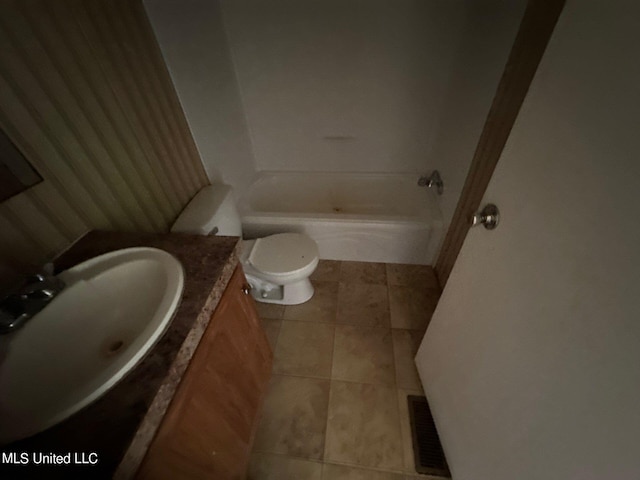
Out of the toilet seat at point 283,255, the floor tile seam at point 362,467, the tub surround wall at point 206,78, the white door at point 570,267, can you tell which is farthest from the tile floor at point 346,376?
the tub surround wall at point 206,78

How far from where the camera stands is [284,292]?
1603mm

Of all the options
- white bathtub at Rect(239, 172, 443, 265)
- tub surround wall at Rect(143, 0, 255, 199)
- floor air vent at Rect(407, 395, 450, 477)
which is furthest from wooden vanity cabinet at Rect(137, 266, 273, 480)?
tub surround wall at Rect(143, 0, 255, 199)

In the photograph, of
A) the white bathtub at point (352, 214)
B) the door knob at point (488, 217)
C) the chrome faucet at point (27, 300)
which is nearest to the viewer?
the chrome faucet at point (27, 300)

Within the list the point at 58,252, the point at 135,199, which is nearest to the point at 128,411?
the point at 58,252

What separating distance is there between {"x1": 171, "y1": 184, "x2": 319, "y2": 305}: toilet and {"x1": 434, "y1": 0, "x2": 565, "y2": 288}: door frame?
Answer: 789 millimetres

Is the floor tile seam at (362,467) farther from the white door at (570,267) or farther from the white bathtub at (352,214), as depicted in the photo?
the white bathtub at (352,214)

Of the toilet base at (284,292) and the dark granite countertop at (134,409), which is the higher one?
the dark granite countertop at (134,409)

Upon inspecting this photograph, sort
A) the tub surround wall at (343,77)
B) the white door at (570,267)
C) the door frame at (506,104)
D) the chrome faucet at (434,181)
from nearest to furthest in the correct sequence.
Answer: the white door at (570,267) → the door frame at (506,104) → the tub surround wall at (343,77) → the chrome faucet at (434,181)

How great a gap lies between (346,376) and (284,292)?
1.85 feet

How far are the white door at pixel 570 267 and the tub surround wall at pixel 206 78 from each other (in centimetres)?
134

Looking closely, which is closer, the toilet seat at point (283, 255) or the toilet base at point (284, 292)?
the toilet seat at point (283, 255)

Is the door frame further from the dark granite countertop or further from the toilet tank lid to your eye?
the toilet tank lid

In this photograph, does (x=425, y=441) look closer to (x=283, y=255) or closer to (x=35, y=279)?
(x=283, y=255)

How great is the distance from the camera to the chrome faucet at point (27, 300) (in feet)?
1.88
